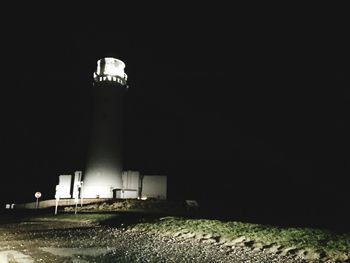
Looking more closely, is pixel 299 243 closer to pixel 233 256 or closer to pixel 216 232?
pixel 233 256

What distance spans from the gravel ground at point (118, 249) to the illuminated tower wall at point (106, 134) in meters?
20.9

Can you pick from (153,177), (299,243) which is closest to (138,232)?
(299,243)

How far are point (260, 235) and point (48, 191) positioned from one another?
267 ft

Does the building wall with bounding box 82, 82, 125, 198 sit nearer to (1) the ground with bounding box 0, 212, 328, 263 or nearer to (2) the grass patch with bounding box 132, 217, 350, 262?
(1) the ground with bounding box 0, 212, 328, 263

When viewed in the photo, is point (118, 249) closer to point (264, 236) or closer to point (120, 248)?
point (120, 248)

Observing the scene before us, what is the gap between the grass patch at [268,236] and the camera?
11.0 m

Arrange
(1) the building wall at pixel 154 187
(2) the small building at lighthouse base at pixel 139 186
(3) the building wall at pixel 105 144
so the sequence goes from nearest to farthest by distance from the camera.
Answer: (3) the building wall at pixel 105 144, (2) the small building at lighthouse base at pixel 139 186, (1) the building wall at pixel 154 187

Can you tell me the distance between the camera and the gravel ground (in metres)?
11.2

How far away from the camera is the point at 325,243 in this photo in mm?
11773

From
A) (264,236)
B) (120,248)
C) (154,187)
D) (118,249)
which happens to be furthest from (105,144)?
(264,236)

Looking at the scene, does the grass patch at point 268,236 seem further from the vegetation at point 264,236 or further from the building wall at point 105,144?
the building wall at point 105,144

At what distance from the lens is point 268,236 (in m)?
13.4

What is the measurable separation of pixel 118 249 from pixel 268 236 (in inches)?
232

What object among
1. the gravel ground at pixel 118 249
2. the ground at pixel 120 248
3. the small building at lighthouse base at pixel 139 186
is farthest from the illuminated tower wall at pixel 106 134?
the gravel ground at pixel 118 249
